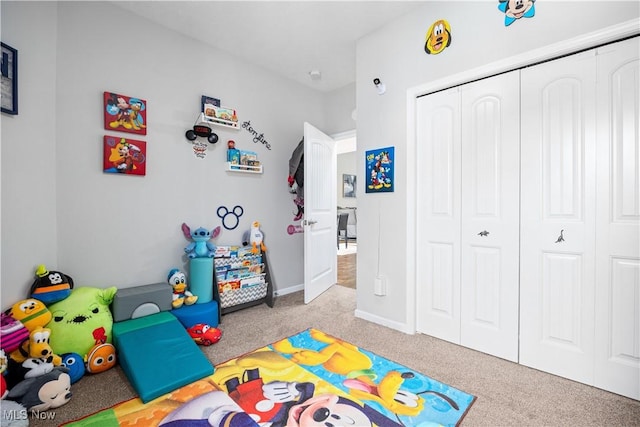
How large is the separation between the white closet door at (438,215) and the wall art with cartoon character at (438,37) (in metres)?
0.34

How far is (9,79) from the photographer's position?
178 cm

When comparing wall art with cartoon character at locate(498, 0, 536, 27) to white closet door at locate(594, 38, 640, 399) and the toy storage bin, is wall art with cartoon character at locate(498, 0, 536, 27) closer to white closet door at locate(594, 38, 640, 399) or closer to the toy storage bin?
white closet door at locate(594, 38, 640, 399)

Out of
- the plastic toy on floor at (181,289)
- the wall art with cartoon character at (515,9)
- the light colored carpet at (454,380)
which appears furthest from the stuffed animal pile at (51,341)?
the wall art with cartoon character at (515,9)

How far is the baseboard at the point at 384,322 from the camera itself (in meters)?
2.47

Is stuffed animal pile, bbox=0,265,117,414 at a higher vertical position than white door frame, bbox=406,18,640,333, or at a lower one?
lower

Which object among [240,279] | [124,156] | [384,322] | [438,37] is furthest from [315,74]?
[384,322]

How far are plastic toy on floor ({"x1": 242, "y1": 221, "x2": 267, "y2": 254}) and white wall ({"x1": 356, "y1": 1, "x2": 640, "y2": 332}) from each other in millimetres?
1126

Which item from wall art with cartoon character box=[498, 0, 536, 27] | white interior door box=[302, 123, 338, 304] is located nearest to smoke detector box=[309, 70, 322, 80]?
white interior door box=[302, 123, 338, 304]

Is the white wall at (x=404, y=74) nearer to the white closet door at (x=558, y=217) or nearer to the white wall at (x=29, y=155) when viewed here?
the white closet door at (x=558, y=217)

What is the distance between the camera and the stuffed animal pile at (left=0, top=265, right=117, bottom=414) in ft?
4.90

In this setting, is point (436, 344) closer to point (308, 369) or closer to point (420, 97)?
point (308, 369)

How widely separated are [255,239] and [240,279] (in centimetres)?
46

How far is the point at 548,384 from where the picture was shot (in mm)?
1733

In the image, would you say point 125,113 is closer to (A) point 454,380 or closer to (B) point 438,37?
(B) point 438,37
